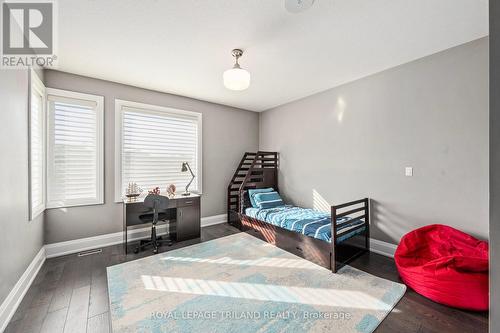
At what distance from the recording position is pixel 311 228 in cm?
277

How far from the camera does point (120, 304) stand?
1937 mm

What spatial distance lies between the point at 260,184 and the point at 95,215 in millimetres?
2851

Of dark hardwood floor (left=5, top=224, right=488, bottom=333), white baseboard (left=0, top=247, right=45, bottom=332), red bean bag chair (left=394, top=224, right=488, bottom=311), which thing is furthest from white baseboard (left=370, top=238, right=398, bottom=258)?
white baseboard (left=0, top=247, right=45, bottom=332)

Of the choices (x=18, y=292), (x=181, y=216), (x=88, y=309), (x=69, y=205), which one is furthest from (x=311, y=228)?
(x=69, y=205)

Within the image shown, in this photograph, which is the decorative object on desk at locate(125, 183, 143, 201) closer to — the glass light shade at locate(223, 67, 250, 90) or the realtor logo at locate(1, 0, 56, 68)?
the realtor logo at locate(1, 0, 56, 68)

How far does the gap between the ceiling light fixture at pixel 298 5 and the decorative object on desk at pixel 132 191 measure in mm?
3127

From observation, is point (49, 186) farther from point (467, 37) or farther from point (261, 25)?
point (467, 37)

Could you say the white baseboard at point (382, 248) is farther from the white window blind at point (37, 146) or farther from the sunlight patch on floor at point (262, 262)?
the white window blind at point (37, 146)

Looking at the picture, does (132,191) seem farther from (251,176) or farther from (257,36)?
(257,36)

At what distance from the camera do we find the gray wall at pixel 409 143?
2.32 meters

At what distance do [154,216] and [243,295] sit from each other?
69.4 inches

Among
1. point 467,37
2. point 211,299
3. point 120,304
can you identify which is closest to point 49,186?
point 120,304

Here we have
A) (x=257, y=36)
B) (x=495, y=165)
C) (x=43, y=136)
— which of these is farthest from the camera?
(x=43, y=136)

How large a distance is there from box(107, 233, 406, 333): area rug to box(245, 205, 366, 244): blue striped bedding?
378 millimetres
